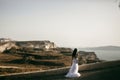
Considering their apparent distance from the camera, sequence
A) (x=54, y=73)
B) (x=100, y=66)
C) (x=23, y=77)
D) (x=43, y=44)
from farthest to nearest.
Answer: (x=43, y=44)
(x=100, y=66)
(x=54, y=73)
(x=23, y=77)

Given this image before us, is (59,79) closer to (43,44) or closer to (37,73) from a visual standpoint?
(37,73)

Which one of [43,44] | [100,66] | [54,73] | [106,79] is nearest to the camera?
[106,79]

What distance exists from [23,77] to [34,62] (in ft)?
44.7

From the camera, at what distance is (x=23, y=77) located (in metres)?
14.3

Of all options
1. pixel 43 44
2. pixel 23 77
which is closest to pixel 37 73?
pixel 23 77

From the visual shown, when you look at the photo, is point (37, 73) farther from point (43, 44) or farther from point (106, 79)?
point (43, 44)

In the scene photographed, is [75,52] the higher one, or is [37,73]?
[75,52]

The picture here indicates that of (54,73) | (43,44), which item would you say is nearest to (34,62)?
(54,73)

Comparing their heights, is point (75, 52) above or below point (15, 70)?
above

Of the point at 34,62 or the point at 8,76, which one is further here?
the point at 34,62

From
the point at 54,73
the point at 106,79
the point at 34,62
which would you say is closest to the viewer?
the point at 106,79

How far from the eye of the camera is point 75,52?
13.9 meters

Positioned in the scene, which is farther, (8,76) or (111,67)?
(111,67)

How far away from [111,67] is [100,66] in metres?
0.66
